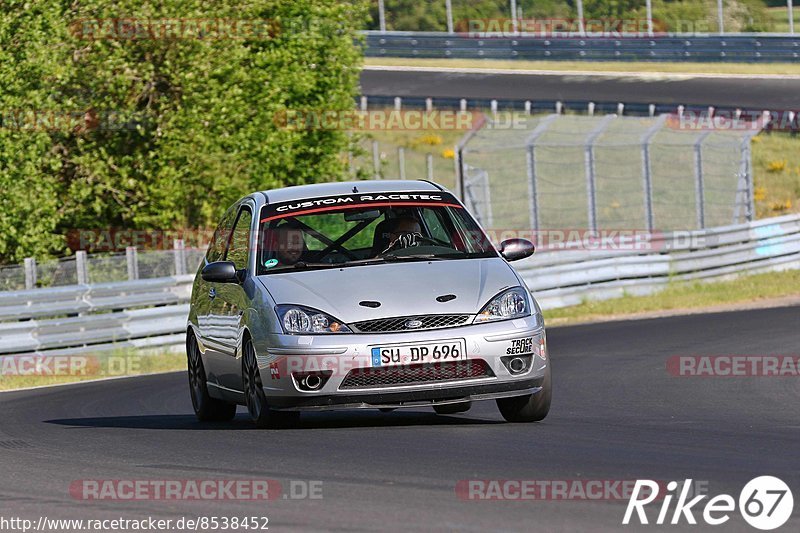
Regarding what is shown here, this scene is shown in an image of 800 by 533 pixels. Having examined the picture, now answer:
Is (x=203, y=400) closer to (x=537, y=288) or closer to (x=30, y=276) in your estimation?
(x=30, y=276)

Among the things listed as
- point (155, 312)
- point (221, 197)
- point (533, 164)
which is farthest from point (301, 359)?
point (221, 197)

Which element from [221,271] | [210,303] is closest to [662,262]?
[210,303]

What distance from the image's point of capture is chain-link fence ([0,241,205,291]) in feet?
64.8

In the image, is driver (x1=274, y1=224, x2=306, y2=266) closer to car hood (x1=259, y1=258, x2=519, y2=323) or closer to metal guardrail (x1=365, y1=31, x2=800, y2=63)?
car hood (x1=259, y1=258, x2=519, y2=323)

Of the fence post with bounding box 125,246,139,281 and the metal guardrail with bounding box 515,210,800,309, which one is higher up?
the fence post with bounding box 125,246,139,281

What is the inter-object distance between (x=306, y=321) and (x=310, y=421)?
150 centimetres

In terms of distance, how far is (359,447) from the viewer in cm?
866

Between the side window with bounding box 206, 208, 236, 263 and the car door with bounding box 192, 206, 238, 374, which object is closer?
the car door with bounding box 192, 206, 238, 374

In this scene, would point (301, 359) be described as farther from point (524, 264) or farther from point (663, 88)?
point (663, 88)

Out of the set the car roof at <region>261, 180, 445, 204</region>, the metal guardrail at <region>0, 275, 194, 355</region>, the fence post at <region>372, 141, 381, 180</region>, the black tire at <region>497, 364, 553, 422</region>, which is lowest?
the fence post at <region>372, 141, 381, 180</region>

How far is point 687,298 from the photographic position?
2498cm

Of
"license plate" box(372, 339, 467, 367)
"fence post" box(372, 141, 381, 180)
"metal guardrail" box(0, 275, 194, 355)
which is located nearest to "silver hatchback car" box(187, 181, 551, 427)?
"license plate" box(372, 339, 467, 367)

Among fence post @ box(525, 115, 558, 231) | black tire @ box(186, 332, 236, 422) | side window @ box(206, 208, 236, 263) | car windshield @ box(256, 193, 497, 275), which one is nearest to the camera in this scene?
car windshield @ box(256, 193, 497, 275)

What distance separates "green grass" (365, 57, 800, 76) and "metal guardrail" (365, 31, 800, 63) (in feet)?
0.75
